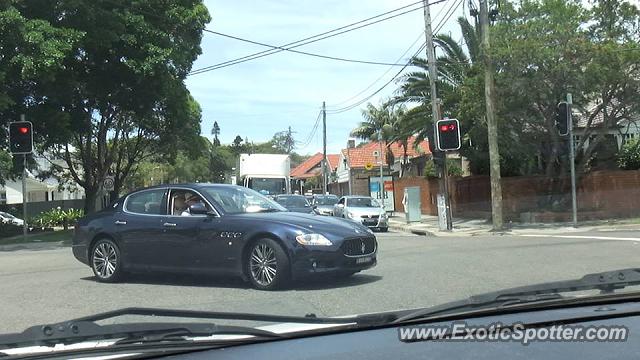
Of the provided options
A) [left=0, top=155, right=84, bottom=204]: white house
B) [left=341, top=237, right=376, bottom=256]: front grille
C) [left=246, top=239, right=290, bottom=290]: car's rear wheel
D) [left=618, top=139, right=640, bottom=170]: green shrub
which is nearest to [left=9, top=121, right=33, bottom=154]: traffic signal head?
[left=246, top=239, right=290, bottom=290]: car's rear wheel

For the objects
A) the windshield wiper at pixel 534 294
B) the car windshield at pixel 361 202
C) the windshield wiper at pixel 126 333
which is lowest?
the windshield wiper at pixel 126 333

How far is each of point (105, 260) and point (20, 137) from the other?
37.9ft

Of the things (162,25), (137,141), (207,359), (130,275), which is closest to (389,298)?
(130,275)

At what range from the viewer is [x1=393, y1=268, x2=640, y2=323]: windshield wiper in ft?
10.9

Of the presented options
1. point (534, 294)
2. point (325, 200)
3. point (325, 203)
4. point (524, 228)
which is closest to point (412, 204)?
point (325, 203)

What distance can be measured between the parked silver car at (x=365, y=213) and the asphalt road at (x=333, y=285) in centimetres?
1130

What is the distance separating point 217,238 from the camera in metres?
8.92

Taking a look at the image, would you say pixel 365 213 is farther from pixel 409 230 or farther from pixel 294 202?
pixel 294 202

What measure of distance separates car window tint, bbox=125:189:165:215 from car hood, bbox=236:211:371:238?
155 centimetres

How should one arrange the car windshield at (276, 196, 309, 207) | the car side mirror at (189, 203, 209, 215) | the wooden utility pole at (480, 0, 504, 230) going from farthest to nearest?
the car windshield at (276, 196, 309, 207), the wooden utility pole at (480, 0, 504, 230), the car side mirror at (189, 203, 209, 215)

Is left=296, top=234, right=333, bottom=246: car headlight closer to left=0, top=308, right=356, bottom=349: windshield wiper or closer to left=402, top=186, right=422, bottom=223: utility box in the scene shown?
left=0, top=308, right=356, bottom=349: windshield wiper

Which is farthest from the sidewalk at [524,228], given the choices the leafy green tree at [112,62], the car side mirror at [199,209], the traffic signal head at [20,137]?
the traffic signal head at [20,137]

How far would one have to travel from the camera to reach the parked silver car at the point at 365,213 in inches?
990

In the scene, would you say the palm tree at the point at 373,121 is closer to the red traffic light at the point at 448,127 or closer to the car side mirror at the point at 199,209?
the red traffic light at the point at 448,127
